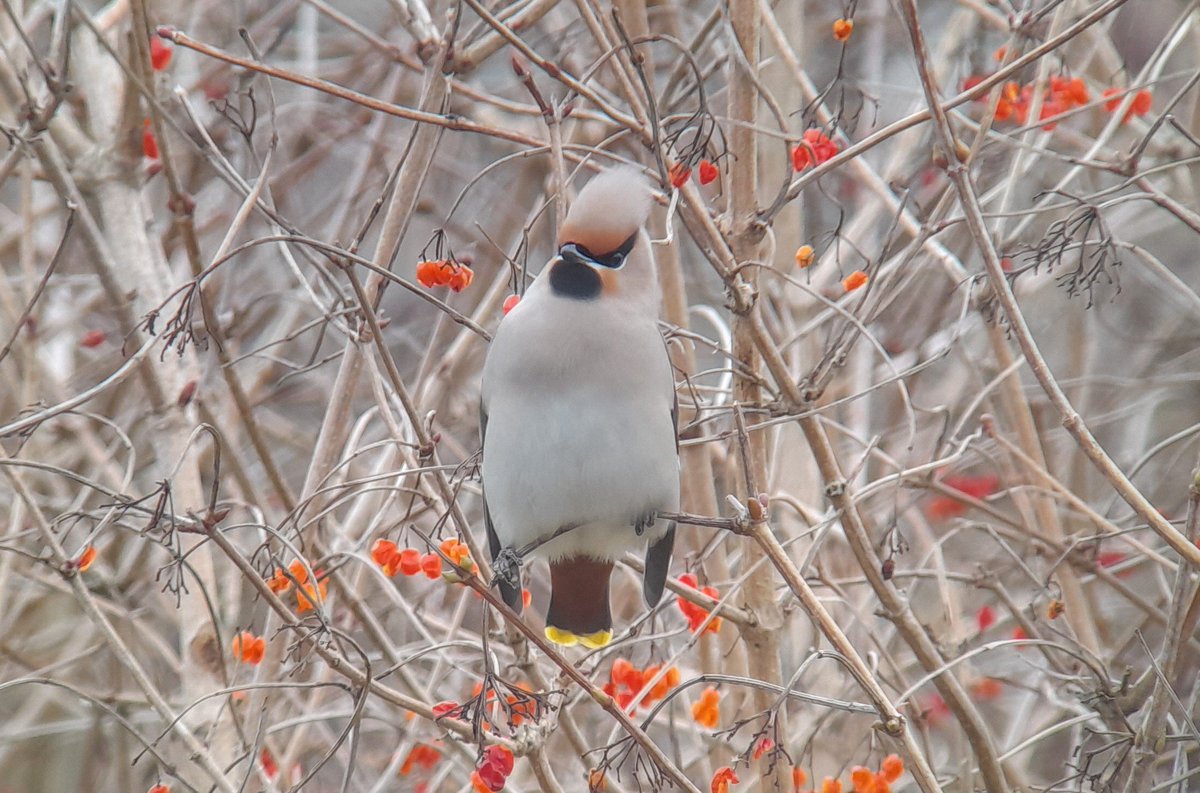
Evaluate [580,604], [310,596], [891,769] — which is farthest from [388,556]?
[891,769]

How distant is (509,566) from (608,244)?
2.16 feet

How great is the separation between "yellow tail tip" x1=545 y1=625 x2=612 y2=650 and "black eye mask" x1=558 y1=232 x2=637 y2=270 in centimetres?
80

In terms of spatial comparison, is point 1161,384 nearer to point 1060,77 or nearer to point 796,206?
point 796,206

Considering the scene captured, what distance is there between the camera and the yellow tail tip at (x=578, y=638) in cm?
284

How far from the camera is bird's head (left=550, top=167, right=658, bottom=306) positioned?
7.84 ft

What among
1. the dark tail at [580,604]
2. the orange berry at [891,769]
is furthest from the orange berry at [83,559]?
the orange berry at [891,769]

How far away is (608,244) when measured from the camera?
8.16 ft

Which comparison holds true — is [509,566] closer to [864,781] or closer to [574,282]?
[574,282]

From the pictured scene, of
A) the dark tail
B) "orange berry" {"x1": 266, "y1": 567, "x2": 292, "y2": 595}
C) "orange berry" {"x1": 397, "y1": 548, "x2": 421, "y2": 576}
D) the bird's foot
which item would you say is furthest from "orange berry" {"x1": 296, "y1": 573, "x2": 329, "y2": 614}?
the dark tail

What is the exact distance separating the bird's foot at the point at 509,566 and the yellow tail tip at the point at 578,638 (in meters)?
0.22

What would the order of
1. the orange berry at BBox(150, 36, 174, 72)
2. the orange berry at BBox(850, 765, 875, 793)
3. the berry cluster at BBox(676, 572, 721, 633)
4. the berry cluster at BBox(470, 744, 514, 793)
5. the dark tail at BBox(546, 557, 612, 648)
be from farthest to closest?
the orange berry at BBox(150, 36, 174, 72)
the dark tail at BBox(546, 557, 612, 648)
the berry cluster at BBox(676, 572, 721, 633)
the orange berry at BBox(850, 765, 875, 793)
the berry cluster at BBox(470, 744, 514, 793)

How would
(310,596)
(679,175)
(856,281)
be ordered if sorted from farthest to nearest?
1. (856,281)
2. (310,596)
3. (679,175)

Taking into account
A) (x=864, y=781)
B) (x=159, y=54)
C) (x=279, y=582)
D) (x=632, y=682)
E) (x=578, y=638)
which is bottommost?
(x=864, y=781)

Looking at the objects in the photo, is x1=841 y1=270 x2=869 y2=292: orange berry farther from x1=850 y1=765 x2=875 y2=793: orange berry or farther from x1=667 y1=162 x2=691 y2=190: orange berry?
x1=850 y1=765 x2=875 y2=793: orange berry
